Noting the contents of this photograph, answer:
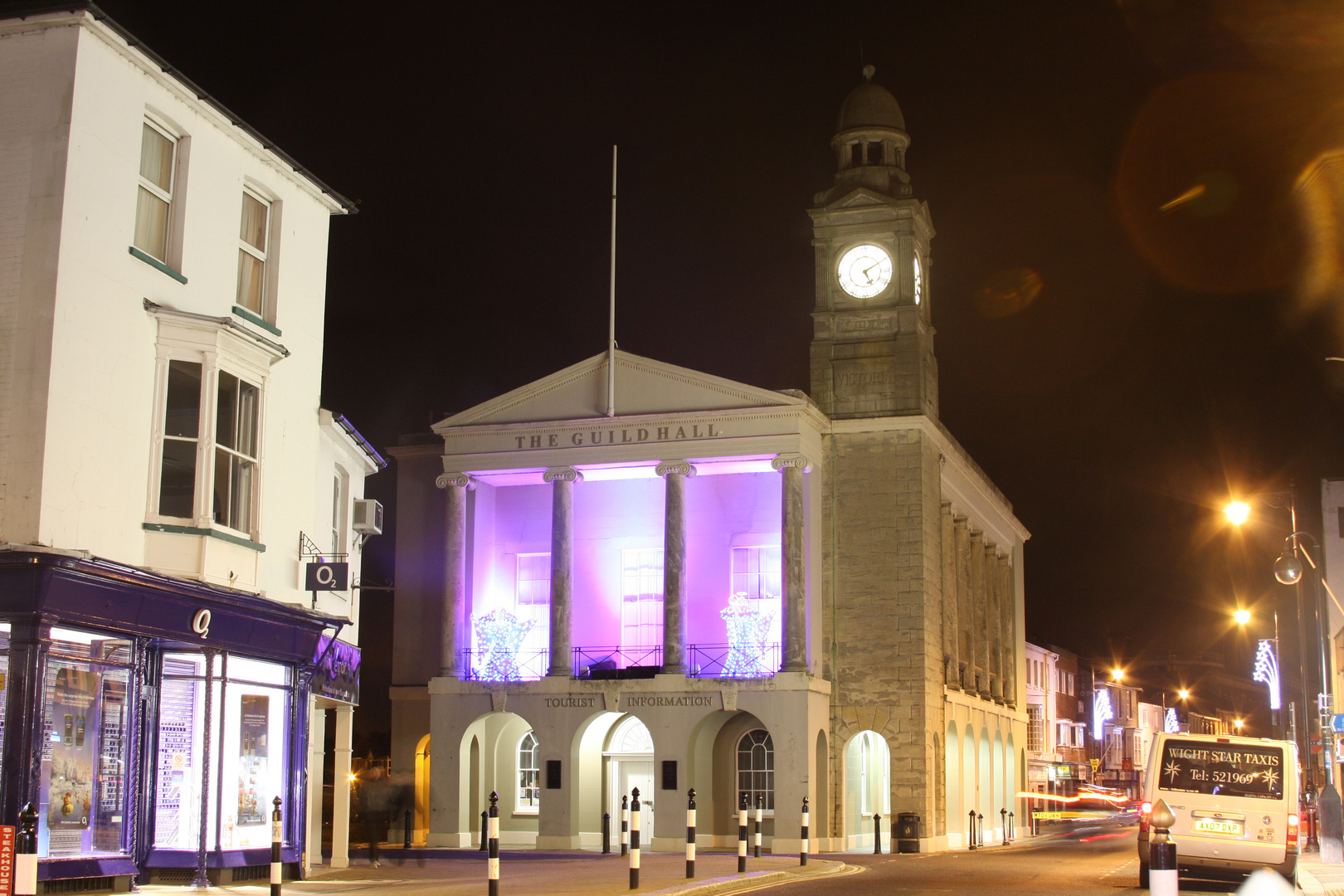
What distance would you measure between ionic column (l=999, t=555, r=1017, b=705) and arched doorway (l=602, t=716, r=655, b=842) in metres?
19.5

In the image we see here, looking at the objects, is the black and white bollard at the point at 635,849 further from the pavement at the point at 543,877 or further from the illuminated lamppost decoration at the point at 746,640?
the illuminated lamppost decoration at the point at 746,640

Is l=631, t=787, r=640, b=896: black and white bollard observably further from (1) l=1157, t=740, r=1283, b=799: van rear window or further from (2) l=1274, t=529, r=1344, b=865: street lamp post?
(2) l=1274, t=529, r=1344, b=865: street lamp post

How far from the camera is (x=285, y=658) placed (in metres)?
20.0

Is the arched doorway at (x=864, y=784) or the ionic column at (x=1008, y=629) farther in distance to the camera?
the ionic column at (x=1008, y=629)

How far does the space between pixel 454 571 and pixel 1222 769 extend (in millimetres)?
24048

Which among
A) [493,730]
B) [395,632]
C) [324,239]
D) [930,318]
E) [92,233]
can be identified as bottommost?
[493,730]

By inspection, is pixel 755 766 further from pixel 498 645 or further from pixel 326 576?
pixel 326 576

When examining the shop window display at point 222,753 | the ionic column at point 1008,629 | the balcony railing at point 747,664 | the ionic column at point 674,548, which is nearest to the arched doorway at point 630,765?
the balcony railing at point 747,664

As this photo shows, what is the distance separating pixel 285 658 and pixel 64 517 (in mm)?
5024

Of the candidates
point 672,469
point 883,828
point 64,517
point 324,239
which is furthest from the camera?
point 883,828

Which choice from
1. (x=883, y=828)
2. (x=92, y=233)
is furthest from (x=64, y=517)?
(x=883, y=828)

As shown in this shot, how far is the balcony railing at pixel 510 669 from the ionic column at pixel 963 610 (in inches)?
534

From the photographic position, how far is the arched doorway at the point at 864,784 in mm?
40812

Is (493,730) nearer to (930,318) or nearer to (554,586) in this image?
(554,586)
